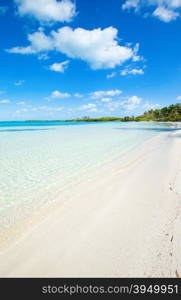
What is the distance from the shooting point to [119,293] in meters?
1.92

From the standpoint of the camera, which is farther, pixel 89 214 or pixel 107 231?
pixel 89 214

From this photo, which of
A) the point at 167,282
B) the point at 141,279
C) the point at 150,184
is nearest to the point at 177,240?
the point at 167,282

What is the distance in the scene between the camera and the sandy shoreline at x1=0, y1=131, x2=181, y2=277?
2160mm

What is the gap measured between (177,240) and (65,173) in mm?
4947

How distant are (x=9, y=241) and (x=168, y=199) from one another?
3673 mm

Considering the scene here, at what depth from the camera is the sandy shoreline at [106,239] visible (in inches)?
85.0

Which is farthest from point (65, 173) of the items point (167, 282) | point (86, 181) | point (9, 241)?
point (167, 282)

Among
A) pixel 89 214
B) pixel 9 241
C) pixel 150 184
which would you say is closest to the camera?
pixel 9 241

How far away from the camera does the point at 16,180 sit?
6047 millimetres

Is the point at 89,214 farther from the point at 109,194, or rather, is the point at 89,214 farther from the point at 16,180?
the point at 16,180

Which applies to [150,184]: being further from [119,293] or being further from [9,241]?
[9,241]

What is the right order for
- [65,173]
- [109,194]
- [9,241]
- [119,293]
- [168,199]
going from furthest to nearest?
1. [65,173]
2. [109,194]
3. [168,199]
4. [9,241]
5. [119,293]

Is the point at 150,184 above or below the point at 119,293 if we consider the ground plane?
above

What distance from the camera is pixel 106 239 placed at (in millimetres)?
2717
